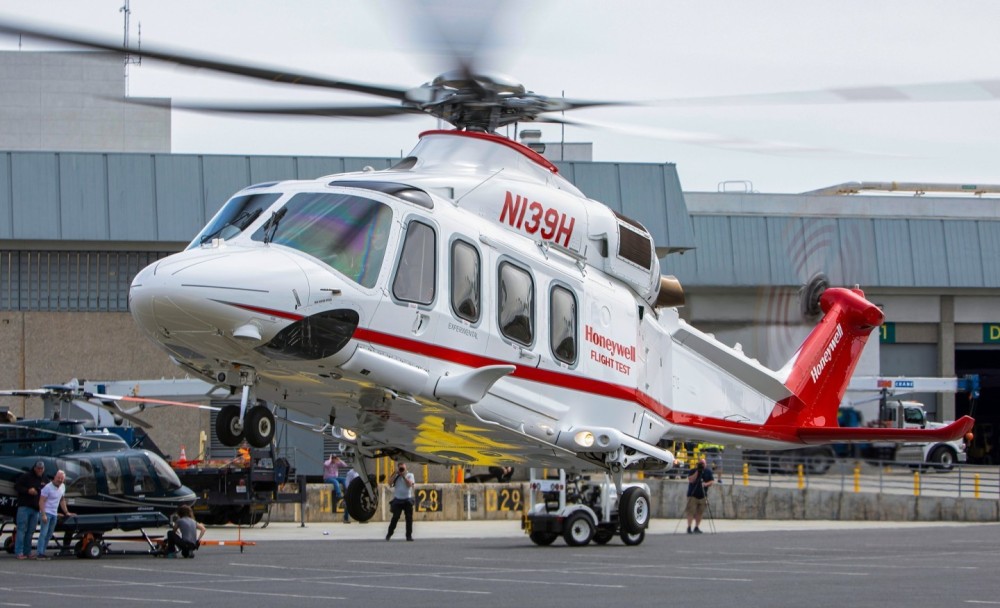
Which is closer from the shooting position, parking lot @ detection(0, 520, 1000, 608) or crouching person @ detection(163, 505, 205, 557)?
parking lot @ detection(0, 520, 1000, 608)

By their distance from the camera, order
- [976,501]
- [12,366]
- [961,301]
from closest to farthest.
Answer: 1. [976,501]
2. [12,366]
3. [961,301]

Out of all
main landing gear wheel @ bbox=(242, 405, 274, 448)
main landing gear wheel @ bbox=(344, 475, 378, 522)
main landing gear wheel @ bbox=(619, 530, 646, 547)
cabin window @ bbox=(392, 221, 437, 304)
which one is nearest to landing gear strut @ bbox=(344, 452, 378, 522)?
main landing gear wheel @ bbox=(344, 475, 378, 522)

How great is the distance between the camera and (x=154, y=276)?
1338 cm

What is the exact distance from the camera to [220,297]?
43.4 ft

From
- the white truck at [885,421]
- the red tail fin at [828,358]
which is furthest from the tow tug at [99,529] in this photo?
the white truck at [885,421]

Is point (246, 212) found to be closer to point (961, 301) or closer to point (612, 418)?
point (612, 418)

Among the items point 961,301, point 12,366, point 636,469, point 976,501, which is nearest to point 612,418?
point 636,469

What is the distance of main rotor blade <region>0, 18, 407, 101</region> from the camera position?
39.0ft

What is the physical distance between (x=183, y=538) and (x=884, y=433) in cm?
1115

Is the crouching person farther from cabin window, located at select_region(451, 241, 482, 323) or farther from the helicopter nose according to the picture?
the helicopter nose

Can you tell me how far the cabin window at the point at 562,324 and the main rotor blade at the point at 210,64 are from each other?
3046mm

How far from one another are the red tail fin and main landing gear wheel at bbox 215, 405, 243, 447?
36.1ft

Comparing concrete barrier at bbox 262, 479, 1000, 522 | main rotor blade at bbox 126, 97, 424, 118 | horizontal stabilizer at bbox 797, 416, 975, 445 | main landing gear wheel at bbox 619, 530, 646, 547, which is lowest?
concrete barrier at bbox 262, 479, 1000, 522

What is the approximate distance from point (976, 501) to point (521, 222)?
2173cm
